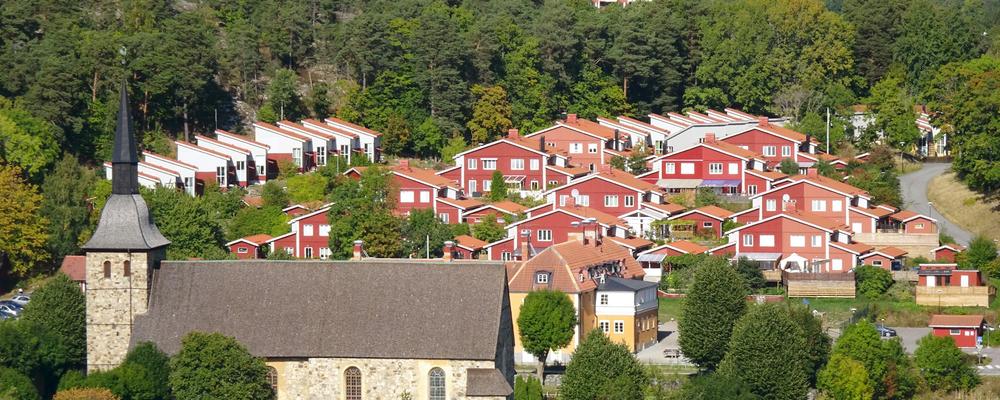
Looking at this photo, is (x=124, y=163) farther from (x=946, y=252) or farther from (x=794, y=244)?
(x=946, y=252)

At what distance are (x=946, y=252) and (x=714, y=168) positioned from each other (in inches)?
504

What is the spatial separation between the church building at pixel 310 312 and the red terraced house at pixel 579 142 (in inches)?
1358

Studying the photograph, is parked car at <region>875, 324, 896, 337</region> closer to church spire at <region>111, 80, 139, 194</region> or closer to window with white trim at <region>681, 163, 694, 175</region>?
window with white trim at <region>681, 163, 694, 175</region>

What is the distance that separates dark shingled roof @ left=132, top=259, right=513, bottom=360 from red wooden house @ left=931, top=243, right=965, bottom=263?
80.8 ft

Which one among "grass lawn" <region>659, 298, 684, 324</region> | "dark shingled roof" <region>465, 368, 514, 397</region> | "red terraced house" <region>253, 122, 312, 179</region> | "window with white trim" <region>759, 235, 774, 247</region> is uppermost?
"red terraced house" <region>253, 122, 312, 179</region>

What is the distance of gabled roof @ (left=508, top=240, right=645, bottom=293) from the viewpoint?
6350cm

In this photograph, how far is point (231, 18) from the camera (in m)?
98.4

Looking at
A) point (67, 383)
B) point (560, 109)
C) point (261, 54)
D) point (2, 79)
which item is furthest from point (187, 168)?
point (67, 383)

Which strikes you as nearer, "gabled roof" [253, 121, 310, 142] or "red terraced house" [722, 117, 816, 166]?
"gabled roof" [253, 121, 310, 142]

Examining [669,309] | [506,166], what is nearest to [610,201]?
[506,166]

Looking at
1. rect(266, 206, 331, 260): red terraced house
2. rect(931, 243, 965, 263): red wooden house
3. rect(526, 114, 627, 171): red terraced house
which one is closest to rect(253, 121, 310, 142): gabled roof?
rect(526, 114, 627, 171): red terraced house

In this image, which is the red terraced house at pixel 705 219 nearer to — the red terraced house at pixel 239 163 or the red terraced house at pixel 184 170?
the red terraced house at pixel 239 163

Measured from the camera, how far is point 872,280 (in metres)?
69.8

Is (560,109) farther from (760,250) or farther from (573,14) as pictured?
(760,250)
